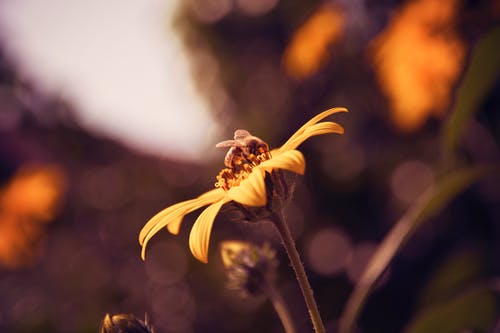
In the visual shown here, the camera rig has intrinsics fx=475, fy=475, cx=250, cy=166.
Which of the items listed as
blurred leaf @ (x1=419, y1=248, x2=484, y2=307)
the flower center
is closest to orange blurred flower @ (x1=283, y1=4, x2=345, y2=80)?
blurred leaf @ (x1=419, y1=248, x2=484, y2=307)

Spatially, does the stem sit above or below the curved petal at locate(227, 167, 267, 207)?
below

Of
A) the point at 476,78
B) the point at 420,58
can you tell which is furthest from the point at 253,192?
the point at 420,58

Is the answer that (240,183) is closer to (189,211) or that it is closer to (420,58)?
(189,211)

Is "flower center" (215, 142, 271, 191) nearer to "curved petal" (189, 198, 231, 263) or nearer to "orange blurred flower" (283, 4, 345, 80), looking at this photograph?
"curved petal" (189, 198, 231, 263)

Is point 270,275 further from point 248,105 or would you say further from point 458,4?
point 248,105

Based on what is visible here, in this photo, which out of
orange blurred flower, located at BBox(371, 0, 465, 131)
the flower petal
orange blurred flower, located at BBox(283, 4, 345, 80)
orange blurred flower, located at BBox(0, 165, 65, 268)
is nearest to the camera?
the flower petal

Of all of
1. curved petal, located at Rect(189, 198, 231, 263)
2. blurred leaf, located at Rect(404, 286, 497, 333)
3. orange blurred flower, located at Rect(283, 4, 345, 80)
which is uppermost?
orange blurred flower, located at Rect(283, 4, 345, 80)

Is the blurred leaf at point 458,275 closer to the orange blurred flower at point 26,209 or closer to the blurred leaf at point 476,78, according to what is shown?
the blurred leaf at point 476,78

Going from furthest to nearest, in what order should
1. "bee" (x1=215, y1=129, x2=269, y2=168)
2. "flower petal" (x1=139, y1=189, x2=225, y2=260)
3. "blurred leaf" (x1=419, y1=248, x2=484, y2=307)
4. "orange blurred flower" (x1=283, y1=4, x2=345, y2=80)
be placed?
1. "orange blurred flower" (x1=283, y1=4, x2=345, y2=80)
2. "blurred leaf" (x1=419, y1=248, x2=484, y2=307)
3. "bee" (x1=215, y1=129, x2=269, y2=168)
4. "flower petal" (x1=139, y1=189, x2=225, y2=260)
